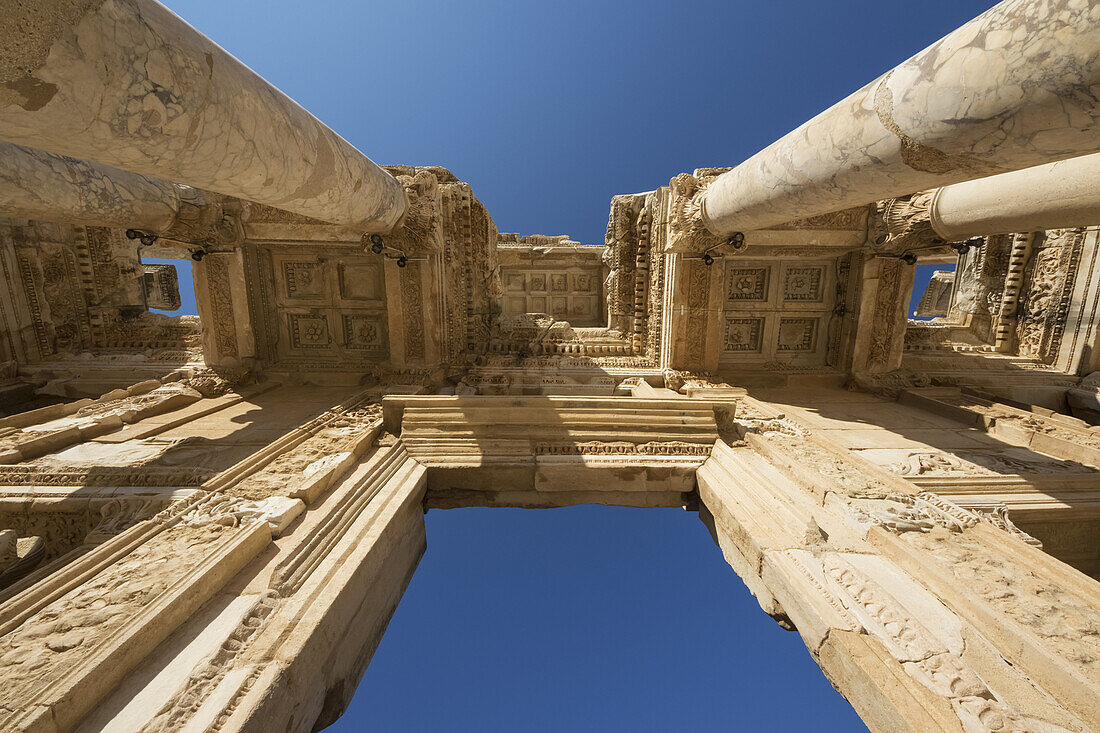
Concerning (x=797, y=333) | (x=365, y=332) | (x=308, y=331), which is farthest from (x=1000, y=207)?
(x=308, y=331)

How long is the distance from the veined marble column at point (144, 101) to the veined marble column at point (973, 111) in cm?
425

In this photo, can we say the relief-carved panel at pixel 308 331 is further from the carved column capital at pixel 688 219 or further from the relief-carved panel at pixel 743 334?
the relief-carved panel at pixel 743 334

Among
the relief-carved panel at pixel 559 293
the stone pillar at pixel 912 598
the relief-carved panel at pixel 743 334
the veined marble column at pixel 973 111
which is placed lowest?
the stone pillar at pixel 912 598

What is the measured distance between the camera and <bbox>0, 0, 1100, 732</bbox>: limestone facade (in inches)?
71.7

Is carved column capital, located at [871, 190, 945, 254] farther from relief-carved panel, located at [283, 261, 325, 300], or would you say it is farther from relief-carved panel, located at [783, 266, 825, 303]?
relief-carved panel, located at [283, 261, 325, 300]

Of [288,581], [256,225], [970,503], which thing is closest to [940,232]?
[970,503]

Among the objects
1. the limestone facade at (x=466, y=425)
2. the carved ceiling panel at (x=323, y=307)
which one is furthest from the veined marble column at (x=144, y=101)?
the carved ceiling panel at (x=323, y=307)

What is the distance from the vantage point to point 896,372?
6.93m

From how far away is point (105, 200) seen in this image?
15.9 ft

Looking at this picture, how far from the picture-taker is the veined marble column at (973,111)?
68.0 inches

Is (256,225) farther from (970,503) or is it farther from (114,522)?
(970,503)

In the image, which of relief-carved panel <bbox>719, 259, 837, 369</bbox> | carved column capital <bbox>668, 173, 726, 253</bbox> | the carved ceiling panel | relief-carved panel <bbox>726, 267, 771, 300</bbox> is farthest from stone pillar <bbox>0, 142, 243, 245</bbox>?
relief-carved panel <bbox>719, 259, 837, 369</bbox>

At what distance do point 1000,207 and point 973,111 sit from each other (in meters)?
4.23

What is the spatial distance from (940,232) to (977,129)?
5.07 meters
